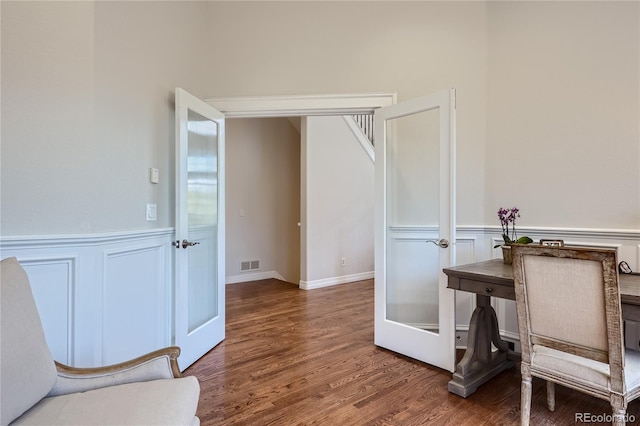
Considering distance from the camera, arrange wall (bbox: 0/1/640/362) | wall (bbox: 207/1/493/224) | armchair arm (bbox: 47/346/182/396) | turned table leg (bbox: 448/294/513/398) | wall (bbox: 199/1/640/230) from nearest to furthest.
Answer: armchair arm (bbox: 47/346/182/396), wall (bbox: 0/1/640/362), turned table leg (bbox: 448/294/513/398), wall (bbox: 199/1/640/230), wall (bbox: 207/1/493/224)

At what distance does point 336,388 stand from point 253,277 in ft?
11.9

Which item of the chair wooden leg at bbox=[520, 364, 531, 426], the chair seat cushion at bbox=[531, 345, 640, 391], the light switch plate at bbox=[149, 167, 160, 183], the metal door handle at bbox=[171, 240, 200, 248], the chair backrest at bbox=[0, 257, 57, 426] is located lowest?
the chair wooden leg at bbox=[520, 364, 531, 426]

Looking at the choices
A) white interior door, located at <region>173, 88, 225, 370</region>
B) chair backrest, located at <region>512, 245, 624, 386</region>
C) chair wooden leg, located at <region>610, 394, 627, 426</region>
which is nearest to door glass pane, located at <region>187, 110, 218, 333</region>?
white interior door, located at <region>173, 88, 225, 370</region>

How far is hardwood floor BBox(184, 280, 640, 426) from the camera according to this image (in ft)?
6.04

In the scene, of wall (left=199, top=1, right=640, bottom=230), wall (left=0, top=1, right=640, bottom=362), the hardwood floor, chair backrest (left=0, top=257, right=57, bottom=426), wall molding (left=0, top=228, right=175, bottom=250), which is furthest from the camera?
wall (left=199, top=1, right=640, bottom=230)

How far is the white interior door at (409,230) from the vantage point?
2508 mm

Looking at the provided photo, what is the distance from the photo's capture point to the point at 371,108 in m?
2.83

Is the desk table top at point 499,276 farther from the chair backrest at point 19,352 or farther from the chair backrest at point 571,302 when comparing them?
the chair backrest at point 19,352

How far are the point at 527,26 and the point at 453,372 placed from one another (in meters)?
2.61

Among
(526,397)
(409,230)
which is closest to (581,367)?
→ (526,397)

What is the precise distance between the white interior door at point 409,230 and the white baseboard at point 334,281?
2.22 meters

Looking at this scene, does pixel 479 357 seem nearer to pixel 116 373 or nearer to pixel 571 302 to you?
pixel 571 302

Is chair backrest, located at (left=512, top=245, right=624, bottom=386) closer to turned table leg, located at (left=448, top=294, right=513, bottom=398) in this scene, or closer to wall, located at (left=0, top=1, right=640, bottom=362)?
turned table leg, located at (left=448, top=294, right=513, bottom=398)

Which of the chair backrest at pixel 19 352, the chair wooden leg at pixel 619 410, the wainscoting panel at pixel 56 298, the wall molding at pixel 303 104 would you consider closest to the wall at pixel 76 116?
the wainscoting panel at pixel 56 298
